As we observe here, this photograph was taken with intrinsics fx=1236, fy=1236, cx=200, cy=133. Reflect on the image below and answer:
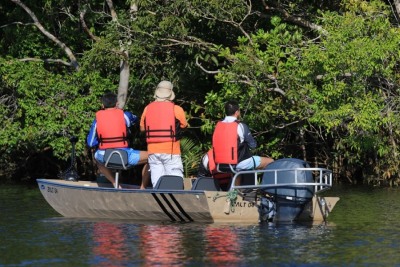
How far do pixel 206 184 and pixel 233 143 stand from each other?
759 millimetres

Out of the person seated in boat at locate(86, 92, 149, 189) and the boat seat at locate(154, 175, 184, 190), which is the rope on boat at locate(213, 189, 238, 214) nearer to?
the boat seat at locate(154, 175, 184, 190)

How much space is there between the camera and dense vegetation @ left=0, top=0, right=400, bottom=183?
69.9 feet

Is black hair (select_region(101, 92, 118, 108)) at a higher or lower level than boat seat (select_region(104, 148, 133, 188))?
higher

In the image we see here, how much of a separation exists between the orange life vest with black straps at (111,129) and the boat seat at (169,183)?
0.89m

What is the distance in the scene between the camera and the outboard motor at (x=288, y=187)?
15344 millimetres

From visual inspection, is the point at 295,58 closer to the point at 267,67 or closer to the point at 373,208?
the point at 267,67

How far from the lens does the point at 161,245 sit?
45.6 ft

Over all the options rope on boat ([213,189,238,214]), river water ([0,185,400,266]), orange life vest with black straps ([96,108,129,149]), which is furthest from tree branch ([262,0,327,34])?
rope on boat ([213,189,238,214])

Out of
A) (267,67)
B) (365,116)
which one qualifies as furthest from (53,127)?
(365,116)

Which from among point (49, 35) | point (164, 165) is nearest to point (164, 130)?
point (164, 165)

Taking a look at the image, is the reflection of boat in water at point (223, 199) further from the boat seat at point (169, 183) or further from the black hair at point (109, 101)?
the black hair at point (109, 101)

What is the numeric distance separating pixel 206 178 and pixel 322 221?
1641mm

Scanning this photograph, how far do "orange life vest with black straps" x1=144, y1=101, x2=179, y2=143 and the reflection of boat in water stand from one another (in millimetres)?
559

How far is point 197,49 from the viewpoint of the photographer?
23.4 metres
